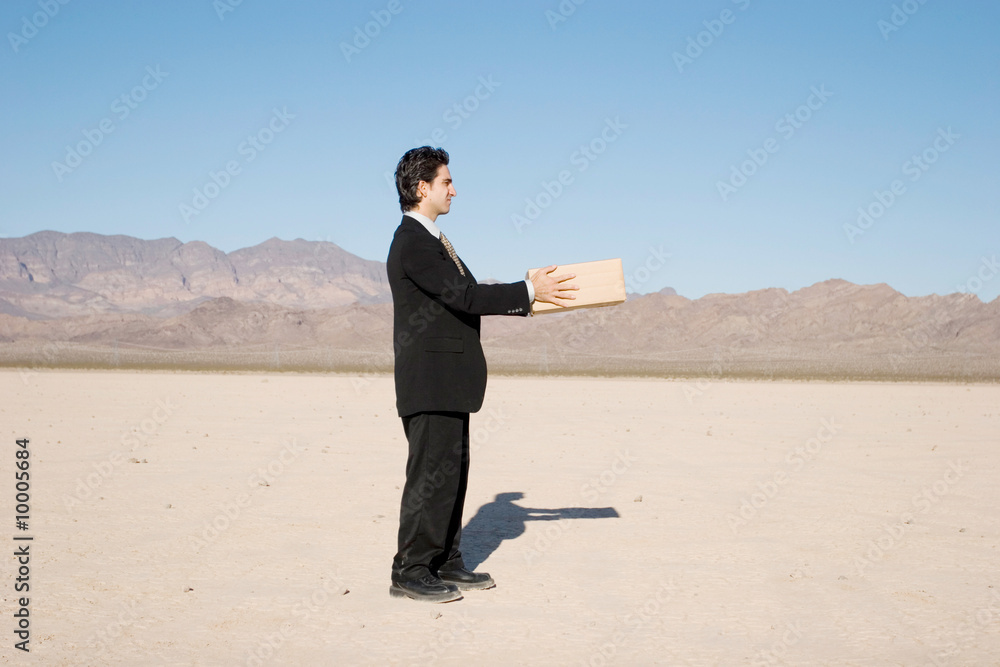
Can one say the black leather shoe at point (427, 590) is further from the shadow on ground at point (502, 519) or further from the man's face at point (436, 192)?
the man's face at point (436, 192)

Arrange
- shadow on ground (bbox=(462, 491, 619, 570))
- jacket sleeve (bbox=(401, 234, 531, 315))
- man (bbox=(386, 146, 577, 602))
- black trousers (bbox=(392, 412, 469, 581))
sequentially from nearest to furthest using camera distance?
jacket sleeve (bbox=(401, 234, 531, 315)) < man (bbox=(386, 146, 577, 602)) < black trousers (bbox=(392, 412, 469, 581)) < shadow on ground (bbox=(462, 491, 619, 570))

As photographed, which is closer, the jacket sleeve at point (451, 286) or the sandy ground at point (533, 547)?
the sandy ground at point (533, 547)

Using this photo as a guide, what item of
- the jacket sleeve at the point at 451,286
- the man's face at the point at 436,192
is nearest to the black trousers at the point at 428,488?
the jacket sleeve at the point at 451,286

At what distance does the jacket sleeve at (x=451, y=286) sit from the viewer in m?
4.07

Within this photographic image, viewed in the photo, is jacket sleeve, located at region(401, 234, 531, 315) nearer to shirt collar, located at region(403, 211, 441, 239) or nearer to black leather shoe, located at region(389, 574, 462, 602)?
shirt collar, located at region(403, 211, 441, 239)

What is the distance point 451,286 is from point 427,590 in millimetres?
1548

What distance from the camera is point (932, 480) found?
27.2 ft

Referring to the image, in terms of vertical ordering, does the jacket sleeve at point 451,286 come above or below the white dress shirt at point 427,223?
below

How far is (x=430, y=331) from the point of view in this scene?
4277 millimetres

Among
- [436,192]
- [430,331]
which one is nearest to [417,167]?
[436,192]

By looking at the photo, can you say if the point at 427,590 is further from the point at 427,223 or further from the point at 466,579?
the point at 427,223

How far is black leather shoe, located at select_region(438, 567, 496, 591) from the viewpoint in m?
4.66

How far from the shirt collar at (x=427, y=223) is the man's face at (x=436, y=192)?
3 centimetres

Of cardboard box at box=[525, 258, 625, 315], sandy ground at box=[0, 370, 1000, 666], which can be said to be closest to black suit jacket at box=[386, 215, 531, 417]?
cardboard box at box=[525, 258, 625, 315]
